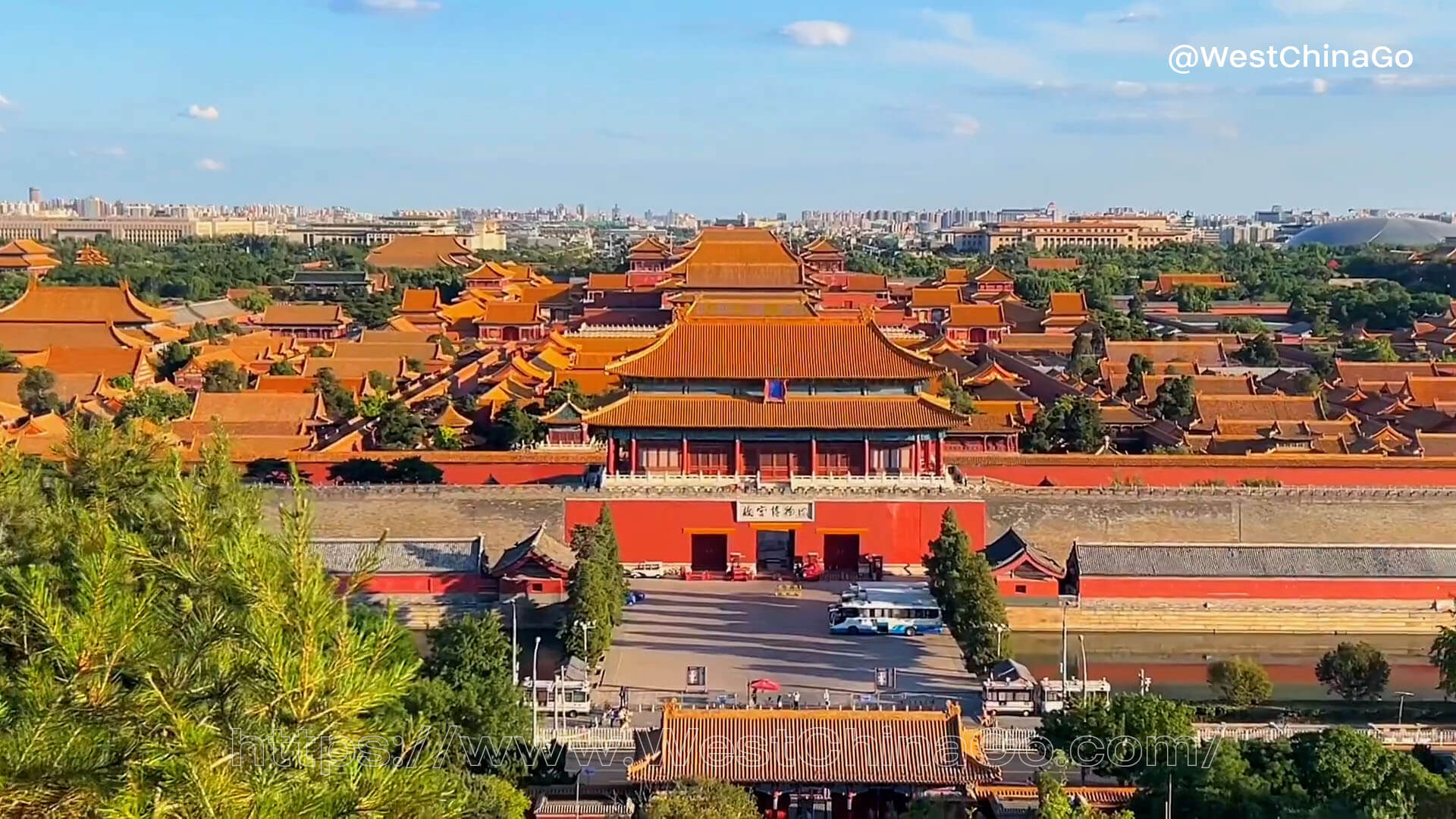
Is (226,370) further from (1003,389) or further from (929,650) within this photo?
(929,650)

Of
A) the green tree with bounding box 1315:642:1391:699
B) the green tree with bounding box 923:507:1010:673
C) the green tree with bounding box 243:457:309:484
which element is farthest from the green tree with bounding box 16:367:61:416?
the green tree with bounding box 1315:642:1391:699

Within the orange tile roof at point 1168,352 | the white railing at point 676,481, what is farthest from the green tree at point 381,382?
the orange tile roof at point 1168,352

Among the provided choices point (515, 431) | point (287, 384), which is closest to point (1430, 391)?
point (515, 431)

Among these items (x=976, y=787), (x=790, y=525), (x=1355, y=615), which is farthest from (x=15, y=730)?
(x=1355, y=615)

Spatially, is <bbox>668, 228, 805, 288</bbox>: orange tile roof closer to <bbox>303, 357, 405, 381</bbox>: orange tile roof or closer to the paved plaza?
<bbox>303, 357, 405, 381</bbox>: orange tile roof

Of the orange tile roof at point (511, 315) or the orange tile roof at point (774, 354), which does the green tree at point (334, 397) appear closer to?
the orange tile roof at point (774, 354)

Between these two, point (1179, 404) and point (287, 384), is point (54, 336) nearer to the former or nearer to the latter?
point (287, 384)

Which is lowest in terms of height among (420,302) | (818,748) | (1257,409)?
(818,748)
